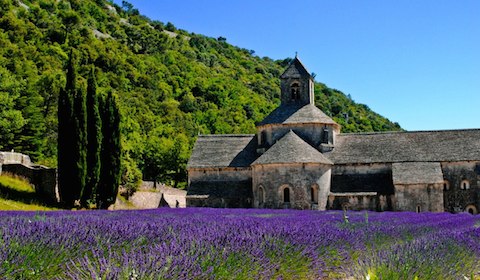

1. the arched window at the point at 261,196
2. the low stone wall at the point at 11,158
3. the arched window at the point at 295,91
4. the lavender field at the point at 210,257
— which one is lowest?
the lavender field at the point at 210,257

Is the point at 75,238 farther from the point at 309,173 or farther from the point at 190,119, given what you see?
the point at 190,119

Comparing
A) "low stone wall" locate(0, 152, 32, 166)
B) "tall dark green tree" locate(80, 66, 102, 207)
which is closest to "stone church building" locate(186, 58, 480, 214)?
"tall dark green tree" locate(80, 66, 102, 207)

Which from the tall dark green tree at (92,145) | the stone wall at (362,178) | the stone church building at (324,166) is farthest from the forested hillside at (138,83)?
the stone wall at (362,178)

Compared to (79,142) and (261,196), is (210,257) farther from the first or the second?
(261,196)

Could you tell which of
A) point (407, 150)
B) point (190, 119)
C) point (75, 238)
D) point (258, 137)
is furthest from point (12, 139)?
point (190, 119)

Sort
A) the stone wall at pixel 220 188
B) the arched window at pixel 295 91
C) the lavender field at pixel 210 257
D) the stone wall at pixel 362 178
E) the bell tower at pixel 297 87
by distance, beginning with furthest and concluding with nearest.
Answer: the arched window at pixel 295 91 → the bell tower at pixel 297 87 → the stone wall at pixel 220 188 → the stone wall at pixel 362 178 → the lavender field at pixel 210 257

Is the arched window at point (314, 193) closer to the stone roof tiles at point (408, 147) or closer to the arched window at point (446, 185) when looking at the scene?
the stone roof tiles at point (408, 147)

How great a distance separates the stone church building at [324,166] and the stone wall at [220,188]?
79mm

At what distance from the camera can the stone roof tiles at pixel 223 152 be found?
157ft

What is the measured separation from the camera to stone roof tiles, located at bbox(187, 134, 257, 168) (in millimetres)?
47812

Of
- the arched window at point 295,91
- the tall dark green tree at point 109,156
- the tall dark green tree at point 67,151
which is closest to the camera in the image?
the tall dark green tree at point 67,151

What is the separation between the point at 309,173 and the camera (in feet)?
138

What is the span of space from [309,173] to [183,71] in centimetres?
9940

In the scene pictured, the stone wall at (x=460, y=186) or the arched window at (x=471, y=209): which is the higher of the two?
the stone wall at (x=460, y=186)
